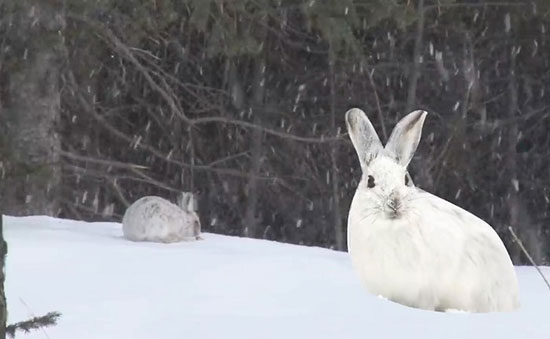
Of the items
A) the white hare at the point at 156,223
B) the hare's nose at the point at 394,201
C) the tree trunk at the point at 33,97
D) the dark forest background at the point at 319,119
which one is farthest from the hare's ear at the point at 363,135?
the dark forest background at the point at 319,119

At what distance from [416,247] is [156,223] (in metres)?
2.20

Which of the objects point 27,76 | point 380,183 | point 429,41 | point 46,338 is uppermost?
point 429,41

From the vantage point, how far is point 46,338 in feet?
10.7

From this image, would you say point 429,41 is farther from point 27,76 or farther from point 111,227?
point 111,227

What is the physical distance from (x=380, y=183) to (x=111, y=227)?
3.07 metres

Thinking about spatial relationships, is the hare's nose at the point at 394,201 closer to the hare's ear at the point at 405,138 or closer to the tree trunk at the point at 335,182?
the hare's ear at the point at 405,138

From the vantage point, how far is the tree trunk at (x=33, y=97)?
8102 millimetres

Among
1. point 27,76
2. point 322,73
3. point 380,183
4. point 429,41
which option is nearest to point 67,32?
point 27,76

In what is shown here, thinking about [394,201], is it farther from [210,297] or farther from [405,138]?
[210,297]

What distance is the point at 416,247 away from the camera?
134 inches

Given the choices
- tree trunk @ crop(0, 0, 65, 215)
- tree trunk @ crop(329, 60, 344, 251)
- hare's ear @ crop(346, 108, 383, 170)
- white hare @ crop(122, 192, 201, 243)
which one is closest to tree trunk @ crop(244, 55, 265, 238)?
tree trunk @ crop(329, 60, 344, 251)

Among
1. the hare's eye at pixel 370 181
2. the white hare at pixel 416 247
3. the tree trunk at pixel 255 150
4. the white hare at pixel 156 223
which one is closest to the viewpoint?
the white hare at pixel 416 247

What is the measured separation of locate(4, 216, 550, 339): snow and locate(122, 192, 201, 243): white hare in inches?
5.8

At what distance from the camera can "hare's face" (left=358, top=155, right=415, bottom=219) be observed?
347 cm
